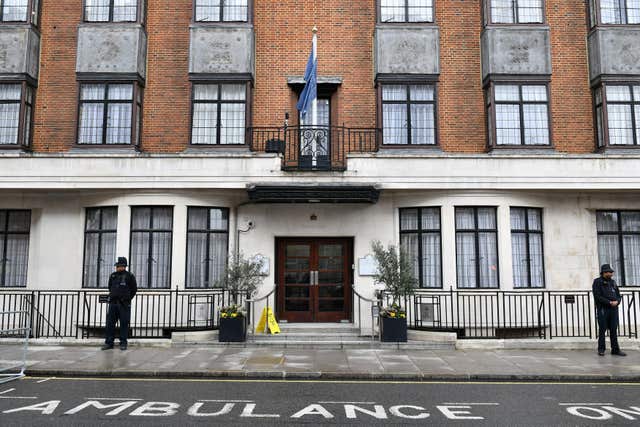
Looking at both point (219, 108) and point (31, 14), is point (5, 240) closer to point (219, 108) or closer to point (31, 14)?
point (31, 14)

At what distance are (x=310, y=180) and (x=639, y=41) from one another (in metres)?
10.3

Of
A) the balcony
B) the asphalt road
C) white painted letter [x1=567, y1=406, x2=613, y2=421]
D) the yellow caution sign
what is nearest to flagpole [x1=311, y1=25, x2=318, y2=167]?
the balcony

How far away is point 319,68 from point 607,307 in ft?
32.3

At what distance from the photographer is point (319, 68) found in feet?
53.4

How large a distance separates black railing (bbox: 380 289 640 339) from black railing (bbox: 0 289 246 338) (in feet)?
15.2

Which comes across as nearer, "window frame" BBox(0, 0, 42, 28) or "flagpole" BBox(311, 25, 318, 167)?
"flagpole" BBox(311, 25, 318, 167)

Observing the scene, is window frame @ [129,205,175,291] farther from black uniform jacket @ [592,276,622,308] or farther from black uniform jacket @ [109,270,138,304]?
black uniform jacket @ [592,276,622,308]

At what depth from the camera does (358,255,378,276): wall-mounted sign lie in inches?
594

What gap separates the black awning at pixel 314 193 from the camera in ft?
45.7


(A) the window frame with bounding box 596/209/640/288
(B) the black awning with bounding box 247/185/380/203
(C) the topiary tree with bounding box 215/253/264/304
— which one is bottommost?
(C) the topiary tree with bounding box 215/253/264/304

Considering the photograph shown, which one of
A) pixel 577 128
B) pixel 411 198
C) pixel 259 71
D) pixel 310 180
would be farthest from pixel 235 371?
pixel 577 128

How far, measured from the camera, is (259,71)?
53.3 ft

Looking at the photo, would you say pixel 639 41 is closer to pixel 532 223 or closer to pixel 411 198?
pixel 532 223

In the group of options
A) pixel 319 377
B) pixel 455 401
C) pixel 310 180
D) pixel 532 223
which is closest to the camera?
pixel 455 401
